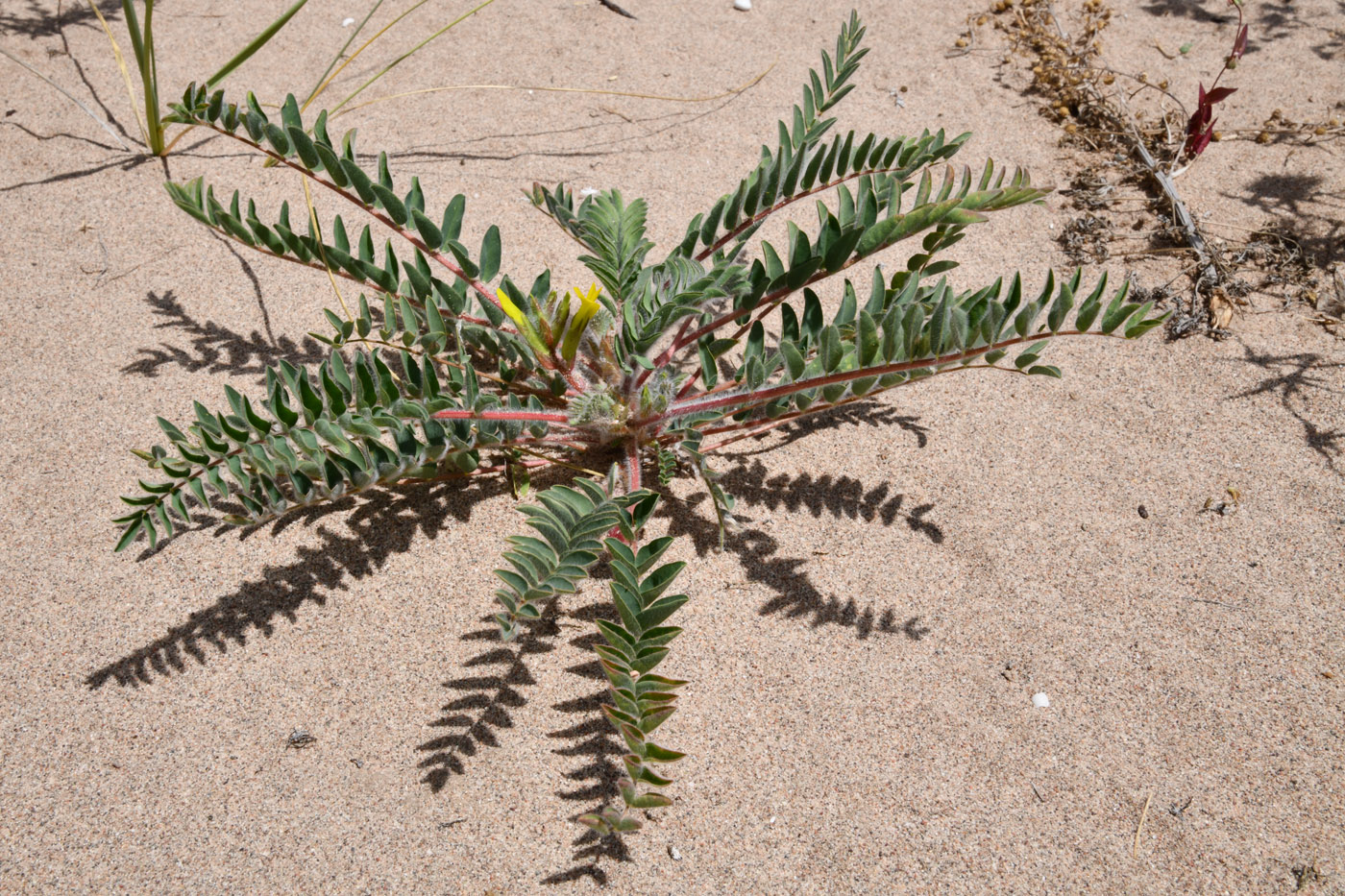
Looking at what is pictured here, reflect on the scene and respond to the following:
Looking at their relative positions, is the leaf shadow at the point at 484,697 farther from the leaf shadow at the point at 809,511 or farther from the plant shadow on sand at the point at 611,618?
the leaf shadow at the point at 809,511

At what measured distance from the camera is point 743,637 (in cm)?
174

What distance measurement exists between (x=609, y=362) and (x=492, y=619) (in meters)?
0.54

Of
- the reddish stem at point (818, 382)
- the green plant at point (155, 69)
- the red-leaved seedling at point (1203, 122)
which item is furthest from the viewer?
the red-leaved seedling at point (1203, 122)

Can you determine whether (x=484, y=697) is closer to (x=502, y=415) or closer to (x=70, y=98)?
(x=502, y=415)

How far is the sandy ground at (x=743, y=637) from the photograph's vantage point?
4.92 ft

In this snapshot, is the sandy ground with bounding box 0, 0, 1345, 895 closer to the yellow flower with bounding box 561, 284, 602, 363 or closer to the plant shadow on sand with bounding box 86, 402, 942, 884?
the plant shadow on sand with bounding box 86, 402, 942, 884

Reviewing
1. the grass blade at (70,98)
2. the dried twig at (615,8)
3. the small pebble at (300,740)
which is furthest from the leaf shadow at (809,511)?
the grass blade at (70,98)

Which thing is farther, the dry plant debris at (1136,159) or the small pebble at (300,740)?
the dry plant debris at (1136,159)

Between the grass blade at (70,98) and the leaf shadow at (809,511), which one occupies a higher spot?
the grass blade at (70,98)

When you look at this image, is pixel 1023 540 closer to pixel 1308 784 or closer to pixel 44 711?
pixel 1308 784

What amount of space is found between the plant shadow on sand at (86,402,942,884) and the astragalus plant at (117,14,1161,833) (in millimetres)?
77

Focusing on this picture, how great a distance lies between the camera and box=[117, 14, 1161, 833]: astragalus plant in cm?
133

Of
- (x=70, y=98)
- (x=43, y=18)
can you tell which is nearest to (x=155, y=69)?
(x=70, y=98)

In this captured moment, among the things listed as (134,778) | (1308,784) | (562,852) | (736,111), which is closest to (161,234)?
(134,778)
